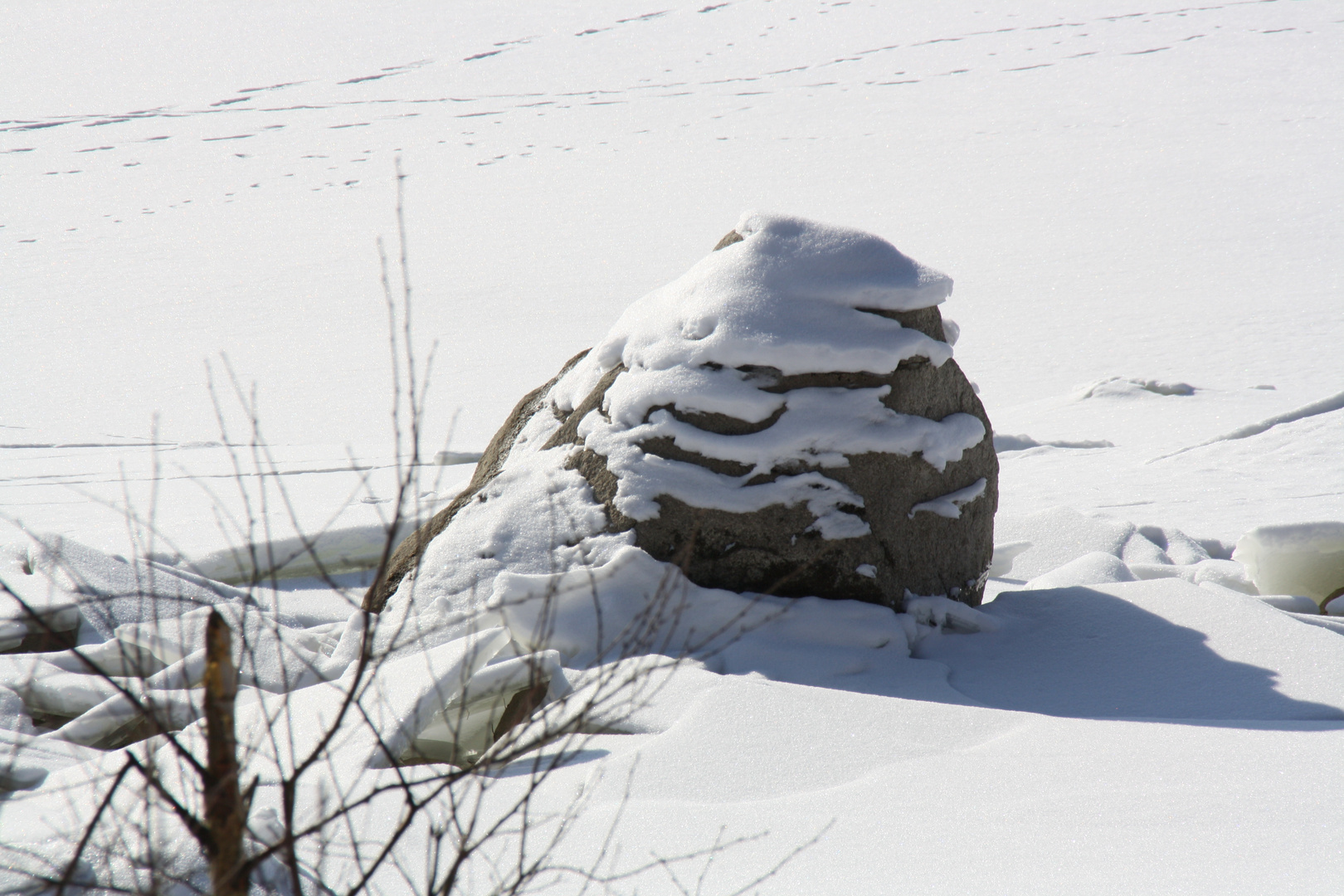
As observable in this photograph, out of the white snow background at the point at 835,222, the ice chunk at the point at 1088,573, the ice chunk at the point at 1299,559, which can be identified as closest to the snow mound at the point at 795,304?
the white snow background at the point at 835,222

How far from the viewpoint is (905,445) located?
370 cm

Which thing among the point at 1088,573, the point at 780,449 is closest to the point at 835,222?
the point at 1088,573

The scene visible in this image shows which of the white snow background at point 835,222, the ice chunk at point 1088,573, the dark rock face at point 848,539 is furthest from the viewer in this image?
the ice chunk at point 1088,573

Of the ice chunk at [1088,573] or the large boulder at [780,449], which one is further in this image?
the ice chunk at [1088,573]

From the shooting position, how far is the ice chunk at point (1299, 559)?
14.8 ft

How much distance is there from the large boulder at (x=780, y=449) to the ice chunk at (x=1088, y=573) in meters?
0.68

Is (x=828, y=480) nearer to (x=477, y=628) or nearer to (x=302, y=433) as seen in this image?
(x=477, y=628)

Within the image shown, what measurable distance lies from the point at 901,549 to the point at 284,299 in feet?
44.3

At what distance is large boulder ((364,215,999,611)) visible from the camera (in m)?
3.62

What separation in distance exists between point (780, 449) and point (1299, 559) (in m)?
2.38

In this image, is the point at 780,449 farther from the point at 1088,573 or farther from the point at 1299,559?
the point at 1299,559

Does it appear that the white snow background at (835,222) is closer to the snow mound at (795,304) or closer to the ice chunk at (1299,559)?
the ice chunk at (1299,559)

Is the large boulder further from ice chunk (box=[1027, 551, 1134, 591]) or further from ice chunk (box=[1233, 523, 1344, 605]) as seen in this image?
ice chunk (box=[1233, 523, 1344, 605])

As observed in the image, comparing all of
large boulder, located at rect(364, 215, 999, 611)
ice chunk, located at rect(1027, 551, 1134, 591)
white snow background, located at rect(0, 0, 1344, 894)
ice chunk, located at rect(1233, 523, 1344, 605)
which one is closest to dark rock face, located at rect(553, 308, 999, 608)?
large boulder, located at rect(364, 215, 999, 611)
